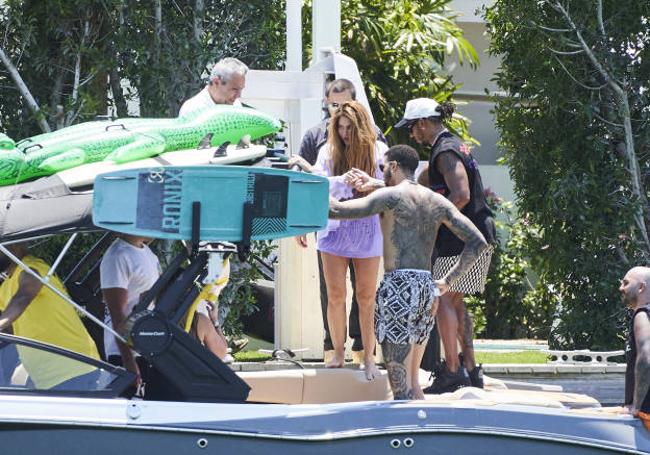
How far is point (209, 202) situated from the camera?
578 cm

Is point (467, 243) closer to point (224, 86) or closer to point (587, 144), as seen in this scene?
point (224, 86)

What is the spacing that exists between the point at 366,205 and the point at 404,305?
522mm

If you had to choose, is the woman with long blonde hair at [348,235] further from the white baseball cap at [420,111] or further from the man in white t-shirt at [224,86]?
the man in white t-shirt at [224,86]

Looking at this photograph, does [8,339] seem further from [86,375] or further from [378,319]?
[378,319]

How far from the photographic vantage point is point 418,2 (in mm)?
16172

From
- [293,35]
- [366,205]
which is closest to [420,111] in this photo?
[366,205]

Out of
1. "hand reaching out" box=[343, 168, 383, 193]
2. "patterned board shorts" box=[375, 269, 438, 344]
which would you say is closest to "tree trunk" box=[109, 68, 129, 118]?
"hand reaching out" box=[343, 168, 383, 193]

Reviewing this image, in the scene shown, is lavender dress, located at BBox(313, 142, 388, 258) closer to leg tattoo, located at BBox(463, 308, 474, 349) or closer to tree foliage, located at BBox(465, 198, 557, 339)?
leg tattoo, located at BBox(463, 308, 474, 349)

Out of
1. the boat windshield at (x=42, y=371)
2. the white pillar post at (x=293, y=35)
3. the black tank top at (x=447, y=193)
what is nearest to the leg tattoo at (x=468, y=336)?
the black tank top at (x=447, y=193)

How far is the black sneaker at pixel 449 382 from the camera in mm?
7508

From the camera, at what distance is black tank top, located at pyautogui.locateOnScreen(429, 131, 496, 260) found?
25.1ft

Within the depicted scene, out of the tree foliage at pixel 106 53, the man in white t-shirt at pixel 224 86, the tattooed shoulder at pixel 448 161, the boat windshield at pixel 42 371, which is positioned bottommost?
the boat windshield at pixel 42 371

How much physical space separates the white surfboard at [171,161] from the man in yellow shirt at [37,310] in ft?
1.63

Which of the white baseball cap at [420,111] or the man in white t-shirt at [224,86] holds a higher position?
the man in white t-shirt at [224,86]
